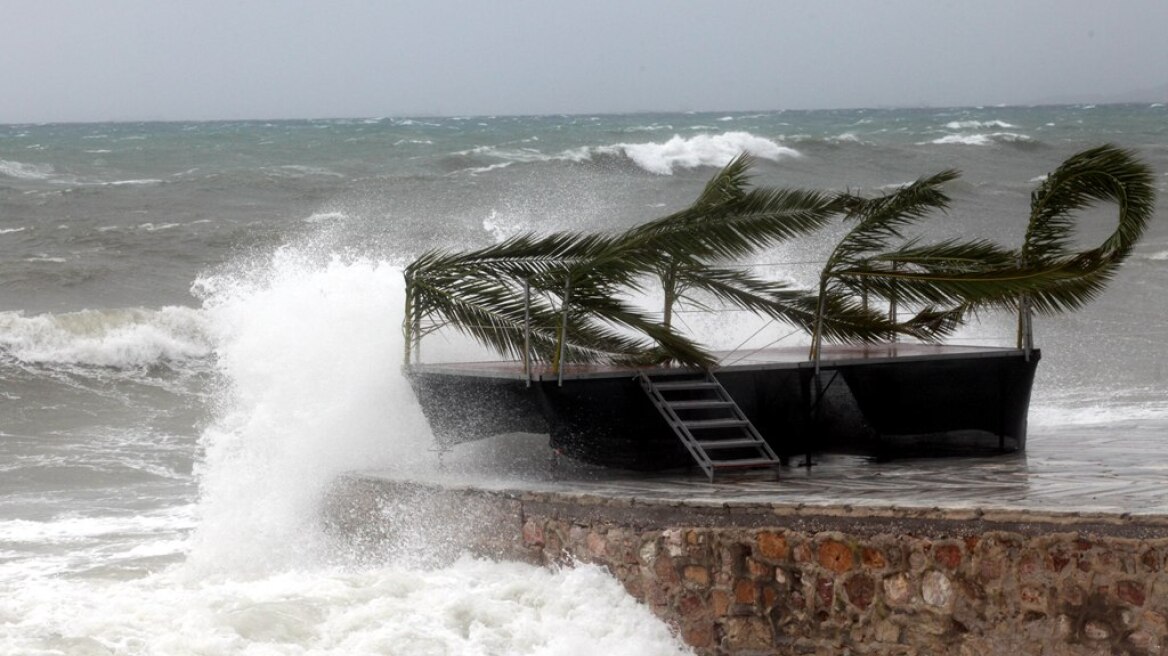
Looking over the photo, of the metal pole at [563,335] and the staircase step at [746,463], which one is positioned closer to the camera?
the staircase step at [746,463]

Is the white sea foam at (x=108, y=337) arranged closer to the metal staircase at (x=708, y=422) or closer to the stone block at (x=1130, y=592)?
the metal staircase at (x=708, y=422)

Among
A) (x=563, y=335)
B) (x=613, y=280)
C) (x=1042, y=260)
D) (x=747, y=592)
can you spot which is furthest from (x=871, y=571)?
(x=1042, y=260)

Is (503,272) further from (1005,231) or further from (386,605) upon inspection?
(1005,231)

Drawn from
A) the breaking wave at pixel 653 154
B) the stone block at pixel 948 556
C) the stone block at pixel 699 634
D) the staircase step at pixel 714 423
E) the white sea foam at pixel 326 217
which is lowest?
the stone block at pixel 699 634

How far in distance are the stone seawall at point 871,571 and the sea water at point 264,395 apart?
0.96ft

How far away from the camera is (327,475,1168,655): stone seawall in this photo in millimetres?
7270

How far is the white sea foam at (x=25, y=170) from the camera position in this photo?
1874 inches

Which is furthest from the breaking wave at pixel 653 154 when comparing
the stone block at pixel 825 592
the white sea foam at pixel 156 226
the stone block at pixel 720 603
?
the stone block at pixel 825 592

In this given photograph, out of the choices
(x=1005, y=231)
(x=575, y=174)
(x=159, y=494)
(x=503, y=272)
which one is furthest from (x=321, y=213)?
(x=503, y=272)

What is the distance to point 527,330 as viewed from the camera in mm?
10445

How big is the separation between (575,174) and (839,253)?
3941cm

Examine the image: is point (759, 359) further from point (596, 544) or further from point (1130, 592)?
point (1130, 592)

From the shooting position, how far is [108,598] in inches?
371

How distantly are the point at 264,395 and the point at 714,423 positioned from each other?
4.27m
